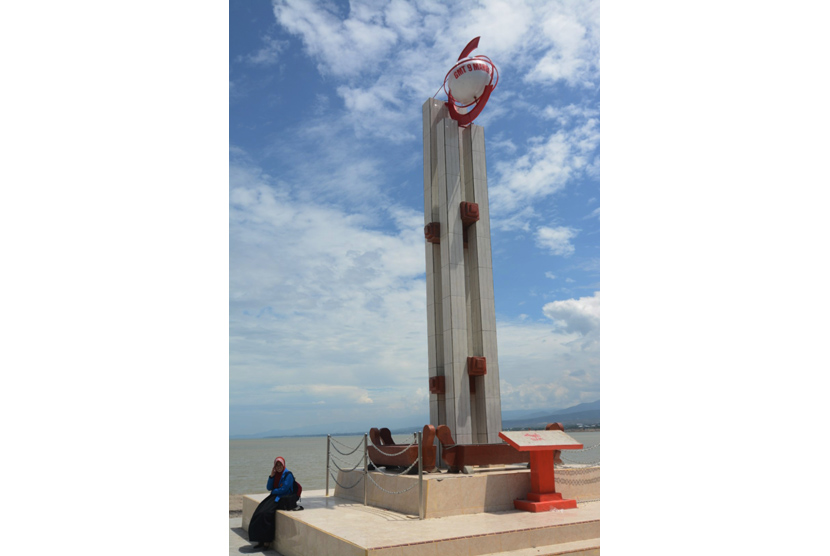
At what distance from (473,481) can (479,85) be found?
5998mm

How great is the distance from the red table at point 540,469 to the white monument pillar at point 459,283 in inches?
55.5

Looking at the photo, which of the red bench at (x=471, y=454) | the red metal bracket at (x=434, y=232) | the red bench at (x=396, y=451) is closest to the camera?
the red bench at (x=396, y=451)

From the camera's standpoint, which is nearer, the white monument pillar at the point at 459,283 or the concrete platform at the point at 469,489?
the concrete platform at the point at 469,489

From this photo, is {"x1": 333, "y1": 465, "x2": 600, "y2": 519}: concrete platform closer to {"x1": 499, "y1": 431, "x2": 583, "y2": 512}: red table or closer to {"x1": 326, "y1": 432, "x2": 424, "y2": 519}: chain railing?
{"x1": 326, "y1": 432, "x2": 424, "y2": 519}: chain railing

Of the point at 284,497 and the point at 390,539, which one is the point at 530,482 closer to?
the point at 390,539

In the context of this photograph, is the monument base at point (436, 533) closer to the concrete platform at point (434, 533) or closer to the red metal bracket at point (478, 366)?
the concrete platform at point (434, 533)

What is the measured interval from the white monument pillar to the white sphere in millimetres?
569

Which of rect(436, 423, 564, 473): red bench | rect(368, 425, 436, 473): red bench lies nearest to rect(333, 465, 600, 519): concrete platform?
rect(436, 423, 564, 473): red bench

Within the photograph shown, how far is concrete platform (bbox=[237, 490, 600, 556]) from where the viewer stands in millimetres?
5172

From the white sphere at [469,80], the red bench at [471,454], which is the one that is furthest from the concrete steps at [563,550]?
the white sphere at [469,80]

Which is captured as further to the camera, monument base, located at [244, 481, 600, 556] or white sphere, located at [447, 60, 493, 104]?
white sphere, located at [447, 60, 493, 104]

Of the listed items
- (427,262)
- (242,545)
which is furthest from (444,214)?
(242,545)

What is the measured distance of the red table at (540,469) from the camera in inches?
272

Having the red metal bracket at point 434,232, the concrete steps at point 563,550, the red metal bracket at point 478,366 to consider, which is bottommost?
the concrete steps at point 563,550
